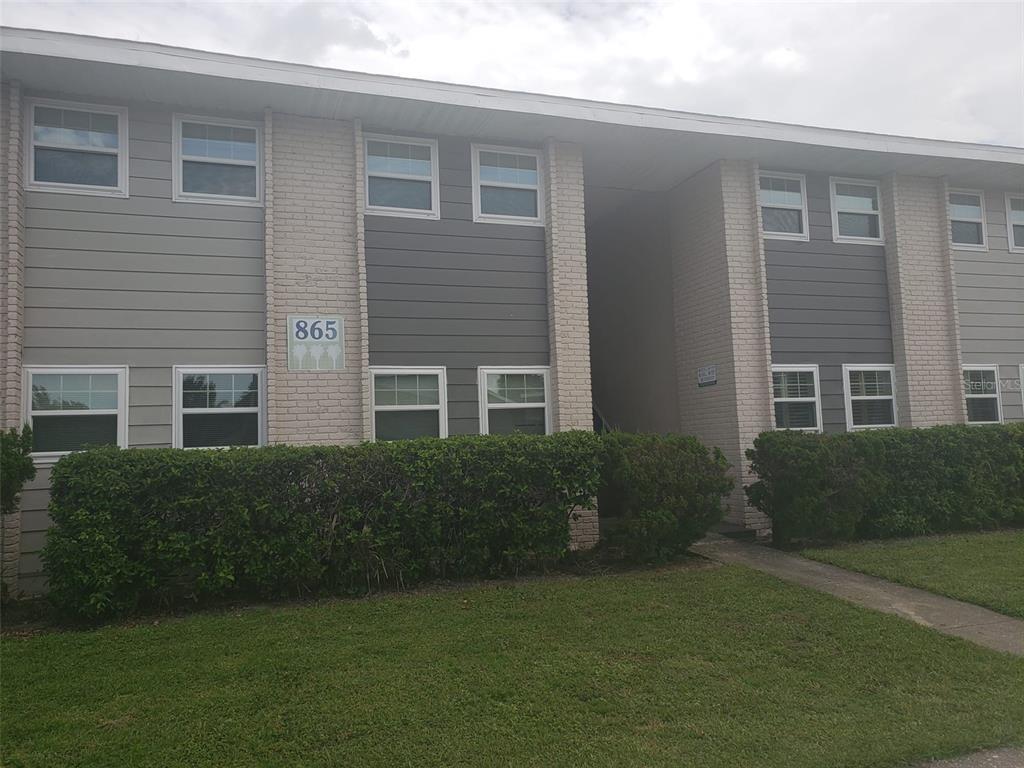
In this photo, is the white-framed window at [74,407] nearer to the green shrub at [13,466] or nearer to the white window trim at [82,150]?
the green shrub at [13,466]

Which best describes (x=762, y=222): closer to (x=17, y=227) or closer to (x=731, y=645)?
(x=731, y=645)

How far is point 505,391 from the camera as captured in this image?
31.8 feet

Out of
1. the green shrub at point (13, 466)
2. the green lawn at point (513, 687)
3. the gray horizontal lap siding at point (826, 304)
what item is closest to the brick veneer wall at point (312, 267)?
the green shrub at point (13, 466)

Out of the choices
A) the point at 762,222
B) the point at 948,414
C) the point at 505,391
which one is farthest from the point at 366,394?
the point at 948,414

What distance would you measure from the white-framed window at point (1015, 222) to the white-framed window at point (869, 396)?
11.8ft

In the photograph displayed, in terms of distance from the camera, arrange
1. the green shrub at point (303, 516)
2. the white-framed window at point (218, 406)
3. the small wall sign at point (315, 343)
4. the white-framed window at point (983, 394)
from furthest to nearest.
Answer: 1. the white-framed window at point (983, 394)
2. the small wall sign at point (315, 343)
3. the white-framed window at point (218, 406)
4. the green shrub at point (303, 516)

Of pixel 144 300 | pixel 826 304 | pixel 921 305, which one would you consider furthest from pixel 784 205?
pixel 144 300

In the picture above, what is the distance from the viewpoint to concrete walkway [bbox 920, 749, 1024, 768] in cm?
378

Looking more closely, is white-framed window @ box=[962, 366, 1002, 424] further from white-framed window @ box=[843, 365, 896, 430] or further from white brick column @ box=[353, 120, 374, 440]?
white brick column @ box=[353, 120, 374, 440]

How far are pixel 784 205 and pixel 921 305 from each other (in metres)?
2.83

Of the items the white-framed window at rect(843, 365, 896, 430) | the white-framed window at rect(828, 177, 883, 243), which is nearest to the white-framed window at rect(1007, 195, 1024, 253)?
the white-framed window at rect(828, 177, 883, 243)

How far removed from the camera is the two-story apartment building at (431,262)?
8.07 metres

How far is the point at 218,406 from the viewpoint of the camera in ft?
27.9

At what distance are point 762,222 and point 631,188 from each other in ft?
7.79
